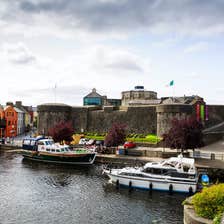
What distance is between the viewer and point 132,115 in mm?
54594

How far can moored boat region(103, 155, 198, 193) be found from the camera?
972 inches

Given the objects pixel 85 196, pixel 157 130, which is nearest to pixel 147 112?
pixel 157 130

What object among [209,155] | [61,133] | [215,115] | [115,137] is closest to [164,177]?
[209,155]

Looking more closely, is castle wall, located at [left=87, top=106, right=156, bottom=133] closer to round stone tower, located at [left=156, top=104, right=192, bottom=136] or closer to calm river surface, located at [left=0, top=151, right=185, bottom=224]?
round stone tower, located at [left=156, top=104, right=192, bottom=136]

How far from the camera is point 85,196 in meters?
23.7

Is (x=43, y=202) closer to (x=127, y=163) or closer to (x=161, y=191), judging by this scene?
(x=161, y=191)

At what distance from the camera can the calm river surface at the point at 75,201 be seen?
1920cm

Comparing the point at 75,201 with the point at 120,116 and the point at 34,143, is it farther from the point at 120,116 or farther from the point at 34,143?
the point at 120,116

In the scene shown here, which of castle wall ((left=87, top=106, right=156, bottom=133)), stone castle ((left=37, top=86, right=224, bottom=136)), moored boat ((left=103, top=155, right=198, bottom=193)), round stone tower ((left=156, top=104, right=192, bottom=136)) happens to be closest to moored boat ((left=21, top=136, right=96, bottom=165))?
moored boat ((left=103, top=155, right=198, bottom=193))

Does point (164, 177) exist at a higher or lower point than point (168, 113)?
lower

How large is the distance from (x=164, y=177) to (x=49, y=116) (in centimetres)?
3561

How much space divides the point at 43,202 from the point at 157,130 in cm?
2986

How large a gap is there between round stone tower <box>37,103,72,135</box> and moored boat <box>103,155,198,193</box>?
105 ft

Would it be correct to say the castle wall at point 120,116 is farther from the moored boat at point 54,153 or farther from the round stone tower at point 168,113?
the moored boat at point 54,153
